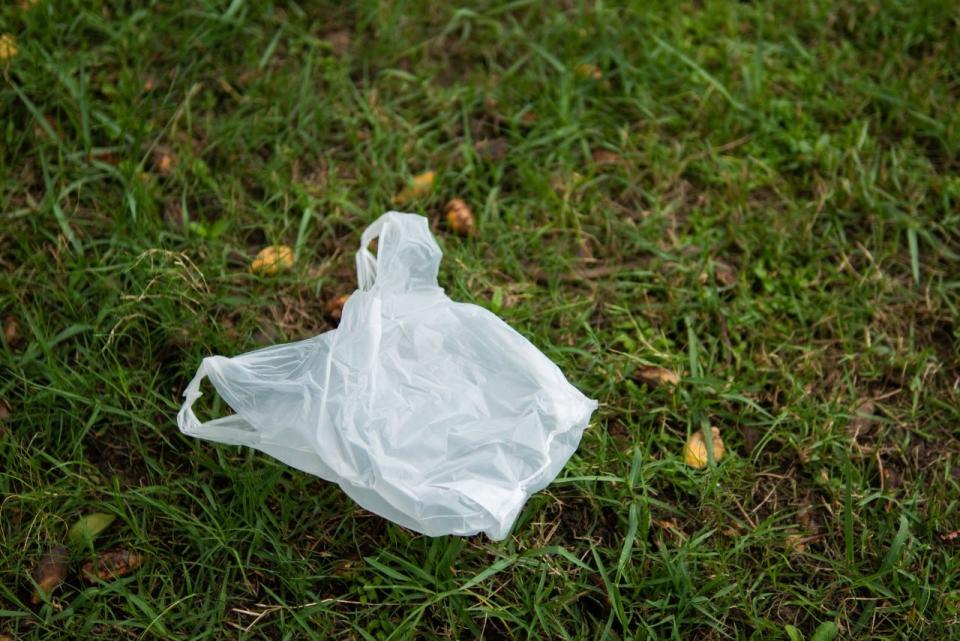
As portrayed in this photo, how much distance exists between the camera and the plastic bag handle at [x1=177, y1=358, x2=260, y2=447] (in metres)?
1.82

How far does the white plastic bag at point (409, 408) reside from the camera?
1.75 m

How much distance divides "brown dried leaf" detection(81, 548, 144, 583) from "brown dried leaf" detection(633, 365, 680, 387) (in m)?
1.27

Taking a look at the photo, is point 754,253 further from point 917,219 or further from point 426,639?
point 426,639

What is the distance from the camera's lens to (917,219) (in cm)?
260

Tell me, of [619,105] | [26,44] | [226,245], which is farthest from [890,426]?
[26,44]

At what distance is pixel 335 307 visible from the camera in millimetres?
2352

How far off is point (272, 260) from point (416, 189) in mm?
466

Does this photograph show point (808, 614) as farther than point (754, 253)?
No

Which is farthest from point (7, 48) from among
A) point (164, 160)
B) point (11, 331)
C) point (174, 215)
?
point (11, 331)

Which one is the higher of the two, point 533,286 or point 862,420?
point 533,286

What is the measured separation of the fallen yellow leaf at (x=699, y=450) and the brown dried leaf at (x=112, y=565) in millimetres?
1287

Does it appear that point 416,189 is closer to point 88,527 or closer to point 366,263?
point 366,263

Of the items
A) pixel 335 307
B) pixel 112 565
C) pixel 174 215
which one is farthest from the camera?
pixel 174 215

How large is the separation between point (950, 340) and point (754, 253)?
1.87 feet
